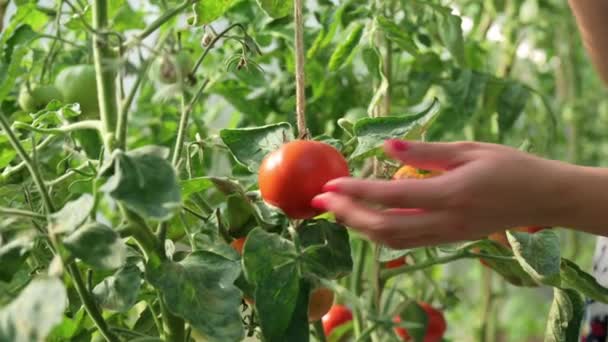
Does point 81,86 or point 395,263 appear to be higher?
point 81,86

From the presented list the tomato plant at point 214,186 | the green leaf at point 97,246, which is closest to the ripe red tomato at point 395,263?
the tomato plant at point 214,186

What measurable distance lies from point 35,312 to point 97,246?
0.06 metres

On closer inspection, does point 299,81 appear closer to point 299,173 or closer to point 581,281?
point 299,173

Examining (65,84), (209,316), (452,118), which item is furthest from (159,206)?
(452,118)

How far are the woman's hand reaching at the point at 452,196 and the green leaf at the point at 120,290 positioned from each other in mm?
148

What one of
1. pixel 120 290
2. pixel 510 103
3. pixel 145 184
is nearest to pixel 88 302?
pixel 120 290

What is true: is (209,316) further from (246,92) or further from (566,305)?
(246,92)

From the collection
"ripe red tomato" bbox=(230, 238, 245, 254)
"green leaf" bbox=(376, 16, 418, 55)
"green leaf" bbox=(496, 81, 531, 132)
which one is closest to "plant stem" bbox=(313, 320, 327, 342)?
"ripe red tomato" bbox=(230, 238, 245, 254)

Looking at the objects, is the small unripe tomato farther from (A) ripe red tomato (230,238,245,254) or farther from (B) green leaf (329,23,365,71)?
(B) green leaf (329,23,365,71)

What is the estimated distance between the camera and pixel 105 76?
537 millimetres

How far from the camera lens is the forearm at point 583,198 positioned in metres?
0.49

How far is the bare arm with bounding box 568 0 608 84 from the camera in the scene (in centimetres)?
73

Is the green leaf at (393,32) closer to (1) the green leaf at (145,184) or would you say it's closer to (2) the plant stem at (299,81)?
(2) the plant stem at (299,81)

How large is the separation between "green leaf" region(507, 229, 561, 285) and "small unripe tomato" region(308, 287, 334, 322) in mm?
145
